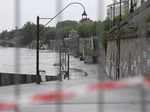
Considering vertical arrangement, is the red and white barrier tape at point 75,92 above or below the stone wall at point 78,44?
below

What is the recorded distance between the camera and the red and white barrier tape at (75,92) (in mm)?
2766

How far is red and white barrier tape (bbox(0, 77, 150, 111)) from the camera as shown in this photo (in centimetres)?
277

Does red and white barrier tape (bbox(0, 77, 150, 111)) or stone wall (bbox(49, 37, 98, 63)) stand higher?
stone wall (bbox(49, 37, 98, 63))

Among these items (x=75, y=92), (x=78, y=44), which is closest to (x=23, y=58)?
(x=75, y=92)

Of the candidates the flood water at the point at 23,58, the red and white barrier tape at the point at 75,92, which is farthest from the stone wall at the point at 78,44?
the red and white barrier tape at the point at 75,92

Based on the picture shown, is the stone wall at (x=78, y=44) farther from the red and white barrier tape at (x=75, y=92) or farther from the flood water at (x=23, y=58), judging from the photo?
the red and white barrier tape at (x=75, y=92)

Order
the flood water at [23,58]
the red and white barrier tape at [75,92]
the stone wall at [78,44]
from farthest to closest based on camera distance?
the stone wall at [78,44], the flood water at [23,58], the red and white barrier tape at [75,92]

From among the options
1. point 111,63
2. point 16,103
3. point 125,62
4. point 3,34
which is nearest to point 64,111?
point 3,34

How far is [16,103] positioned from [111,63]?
16.9 meters

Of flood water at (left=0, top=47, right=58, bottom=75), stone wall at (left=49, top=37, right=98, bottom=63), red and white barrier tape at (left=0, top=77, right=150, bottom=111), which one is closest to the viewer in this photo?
red and white barrier tape at (left=0, top=77, right=150, bottom=111)

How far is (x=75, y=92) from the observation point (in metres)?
2.85

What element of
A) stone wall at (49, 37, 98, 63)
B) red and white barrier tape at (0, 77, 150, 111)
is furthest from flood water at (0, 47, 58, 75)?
red and white barrier tape at (0, 77, 150, 111)

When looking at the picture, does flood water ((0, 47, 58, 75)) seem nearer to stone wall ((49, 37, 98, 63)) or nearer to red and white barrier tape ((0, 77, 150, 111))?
stone wall ((49, 37, 98, 63))

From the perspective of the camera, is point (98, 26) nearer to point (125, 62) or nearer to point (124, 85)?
point (124, 85)
